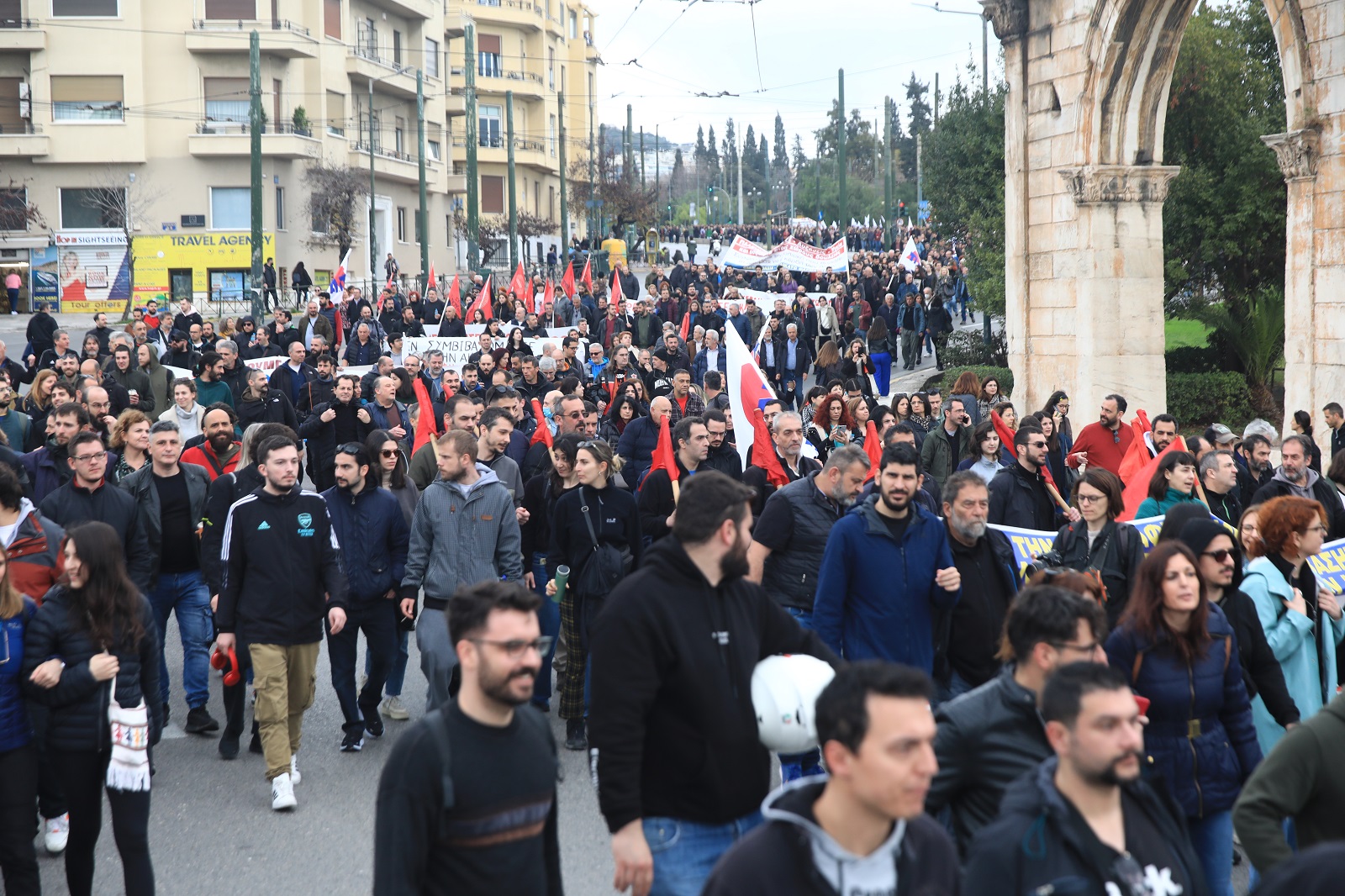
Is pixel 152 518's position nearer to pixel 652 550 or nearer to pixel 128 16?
pixel 652 550

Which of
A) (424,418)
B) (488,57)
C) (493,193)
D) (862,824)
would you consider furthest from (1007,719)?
(488,57)

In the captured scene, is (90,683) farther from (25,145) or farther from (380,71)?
(380,71)

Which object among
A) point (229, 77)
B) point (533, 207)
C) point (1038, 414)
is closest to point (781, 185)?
point (533, 207)

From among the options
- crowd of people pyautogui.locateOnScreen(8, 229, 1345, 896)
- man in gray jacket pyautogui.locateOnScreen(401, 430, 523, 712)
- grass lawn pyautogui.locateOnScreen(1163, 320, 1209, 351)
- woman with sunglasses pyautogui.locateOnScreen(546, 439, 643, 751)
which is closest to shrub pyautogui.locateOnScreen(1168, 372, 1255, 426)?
crowd of people pyautogui.locateOnScreen(8, 229, 1345, 896)

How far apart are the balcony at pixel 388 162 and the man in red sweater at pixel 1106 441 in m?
48.2

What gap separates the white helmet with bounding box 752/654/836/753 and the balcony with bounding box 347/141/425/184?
54644 millimetres

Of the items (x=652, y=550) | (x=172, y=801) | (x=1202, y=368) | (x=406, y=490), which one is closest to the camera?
(x=652, y=550)

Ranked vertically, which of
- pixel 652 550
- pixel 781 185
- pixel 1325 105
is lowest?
pixel 652 550

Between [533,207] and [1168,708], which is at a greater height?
[533,207]

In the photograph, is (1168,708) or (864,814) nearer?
(864,814)

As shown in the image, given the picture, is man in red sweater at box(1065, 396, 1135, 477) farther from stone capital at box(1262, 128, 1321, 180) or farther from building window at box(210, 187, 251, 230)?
building window at box(210, 187, 251, 230)

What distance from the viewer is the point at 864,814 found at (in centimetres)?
303

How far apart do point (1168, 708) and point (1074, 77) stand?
43.7 feet

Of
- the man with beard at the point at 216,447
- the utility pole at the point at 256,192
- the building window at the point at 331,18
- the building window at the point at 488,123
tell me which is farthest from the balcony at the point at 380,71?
the man with beard at the point at 216,447
